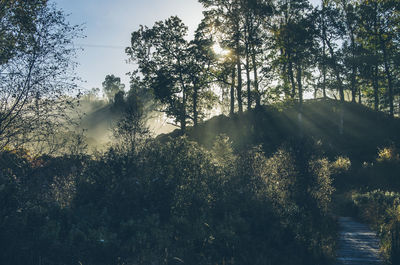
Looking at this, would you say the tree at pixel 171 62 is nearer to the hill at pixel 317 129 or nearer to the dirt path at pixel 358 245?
the hill at pixel 317 129

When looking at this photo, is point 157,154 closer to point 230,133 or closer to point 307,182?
point 307,182

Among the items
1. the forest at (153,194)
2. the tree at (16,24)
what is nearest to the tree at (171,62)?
the forest at (153,194)

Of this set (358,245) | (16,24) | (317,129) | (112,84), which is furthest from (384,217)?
(112,84)

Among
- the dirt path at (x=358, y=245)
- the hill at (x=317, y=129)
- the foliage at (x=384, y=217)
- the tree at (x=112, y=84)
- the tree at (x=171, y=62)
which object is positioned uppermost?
the tree at (x=112, y=84)

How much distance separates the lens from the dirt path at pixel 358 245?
379 inches

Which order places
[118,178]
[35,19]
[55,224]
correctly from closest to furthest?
[55,224], [35,19], [118,178]

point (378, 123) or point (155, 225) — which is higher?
point (378, 123)

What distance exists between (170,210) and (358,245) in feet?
22.8

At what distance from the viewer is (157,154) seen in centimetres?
1398

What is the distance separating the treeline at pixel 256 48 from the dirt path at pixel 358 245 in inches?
685

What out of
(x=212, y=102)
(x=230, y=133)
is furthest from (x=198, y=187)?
(x=212, y=102)

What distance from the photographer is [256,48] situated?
30.2 m

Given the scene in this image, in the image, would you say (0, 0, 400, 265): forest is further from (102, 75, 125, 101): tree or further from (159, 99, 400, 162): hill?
(102, 75, 125, 101): tree

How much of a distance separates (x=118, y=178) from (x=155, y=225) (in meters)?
2.84
